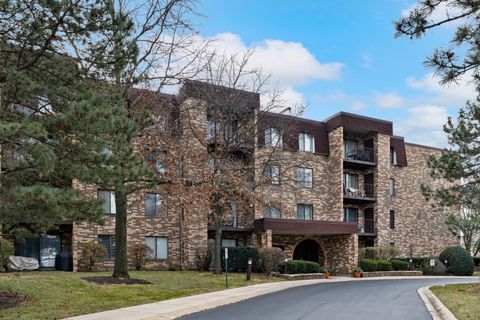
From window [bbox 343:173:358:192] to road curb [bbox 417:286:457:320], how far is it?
19.5m

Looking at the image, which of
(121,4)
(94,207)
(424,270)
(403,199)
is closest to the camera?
(94,207)

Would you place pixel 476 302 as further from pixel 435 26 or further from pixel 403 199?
pixel 403 199

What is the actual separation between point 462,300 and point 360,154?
77.6ft

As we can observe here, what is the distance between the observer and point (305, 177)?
36.2m

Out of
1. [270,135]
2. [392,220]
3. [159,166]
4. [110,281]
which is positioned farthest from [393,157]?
[110,281]

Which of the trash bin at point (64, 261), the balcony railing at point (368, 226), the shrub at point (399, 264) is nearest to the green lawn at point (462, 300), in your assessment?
the shrub at point (399, 264)

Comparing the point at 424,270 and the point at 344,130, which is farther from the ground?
the point at 344,130

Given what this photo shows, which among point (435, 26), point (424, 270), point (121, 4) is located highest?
point (121, 4)

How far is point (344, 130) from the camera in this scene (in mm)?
38312

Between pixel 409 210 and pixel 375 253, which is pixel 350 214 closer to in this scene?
pixel 375 253

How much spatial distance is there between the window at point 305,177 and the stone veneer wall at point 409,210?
5.48 m

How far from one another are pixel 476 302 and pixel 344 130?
969 inches

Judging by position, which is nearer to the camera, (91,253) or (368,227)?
(91,253)

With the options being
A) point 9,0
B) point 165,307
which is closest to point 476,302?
point 165,307
